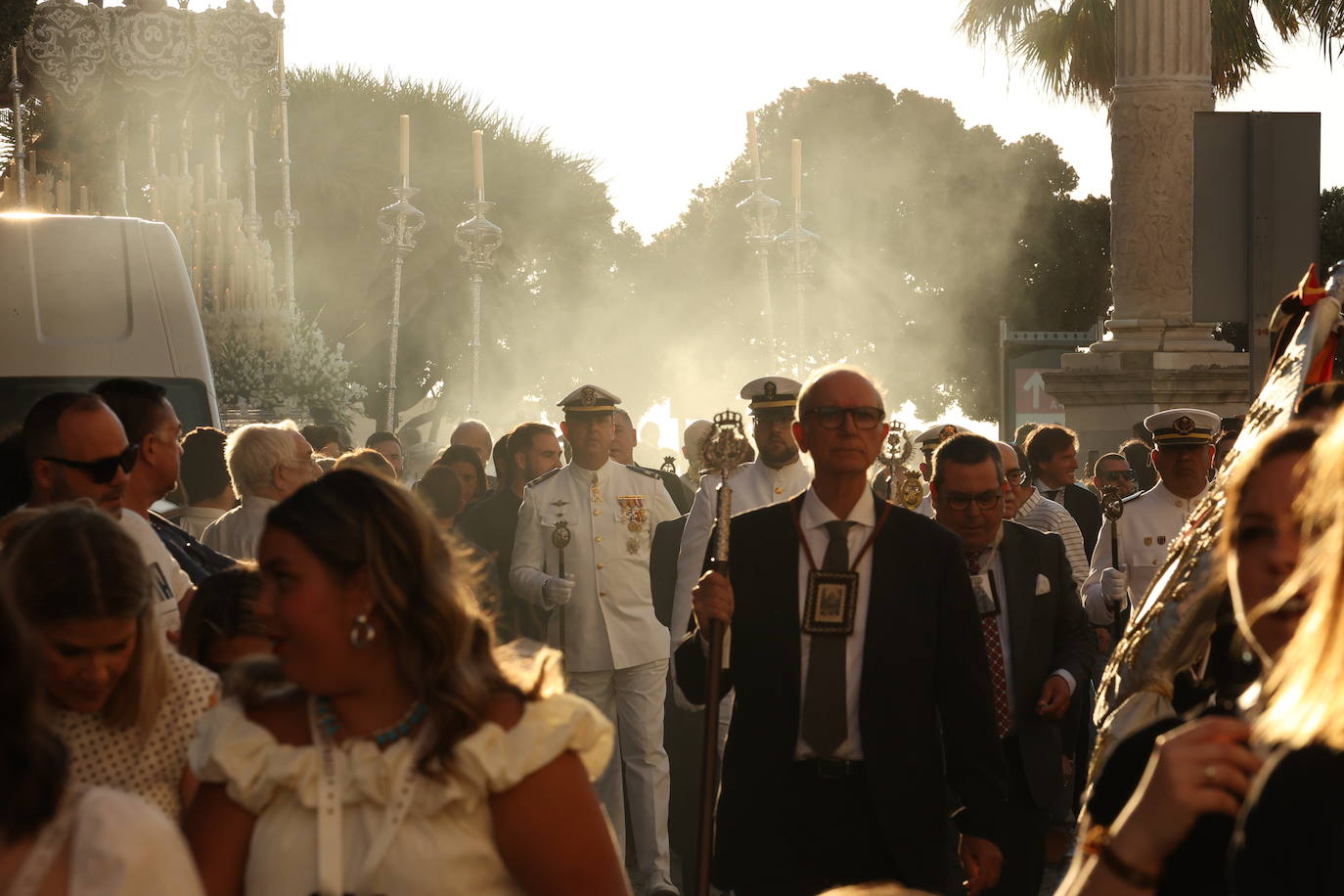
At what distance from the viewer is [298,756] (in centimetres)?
307

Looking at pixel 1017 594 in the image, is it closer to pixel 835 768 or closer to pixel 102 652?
pixel 835 768

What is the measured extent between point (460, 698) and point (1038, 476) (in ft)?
31.2

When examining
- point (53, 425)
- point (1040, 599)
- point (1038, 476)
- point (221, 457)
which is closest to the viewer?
point (53, 425)

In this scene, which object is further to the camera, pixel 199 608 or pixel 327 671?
pixel 199 608

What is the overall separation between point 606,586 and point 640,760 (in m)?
0.93

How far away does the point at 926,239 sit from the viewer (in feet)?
191

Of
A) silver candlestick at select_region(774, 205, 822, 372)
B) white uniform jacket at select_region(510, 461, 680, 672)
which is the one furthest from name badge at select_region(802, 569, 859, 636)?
silver candlestick at select_region(774, 205, 822, 372)

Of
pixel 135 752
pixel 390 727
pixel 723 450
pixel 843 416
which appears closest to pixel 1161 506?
pixel 723 450

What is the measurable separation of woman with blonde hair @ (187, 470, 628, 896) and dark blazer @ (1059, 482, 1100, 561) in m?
9.07

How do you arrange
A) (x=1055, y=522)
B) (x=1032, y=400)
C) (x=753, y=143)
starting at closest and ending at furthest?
1. (x=1055, y=522)
2. (x=753, y=143)
3. (x=1032, y=400)

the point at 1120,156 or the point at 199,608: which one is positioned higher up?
the point at 1120,156

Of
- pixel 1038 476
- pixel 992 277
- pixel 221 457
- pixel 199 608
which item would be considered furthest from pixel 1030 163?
pixel 199 608

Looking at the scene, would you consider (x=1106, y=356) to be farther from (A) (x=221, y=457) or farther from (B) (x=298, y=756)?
(B) (x=298, y=756)

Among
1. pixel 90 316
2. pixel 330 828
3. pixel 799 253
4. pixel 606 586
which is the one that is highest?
pixel 799 253
